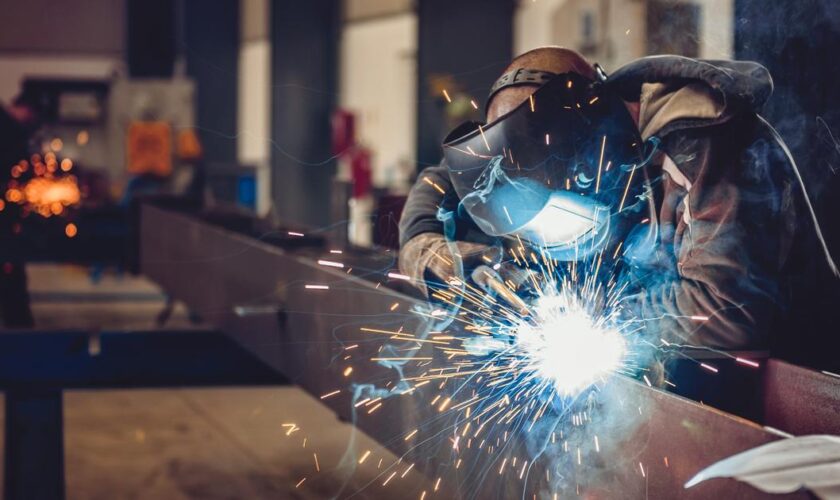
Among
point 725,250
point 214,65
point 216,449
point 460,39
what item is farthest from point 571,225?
point 214,65

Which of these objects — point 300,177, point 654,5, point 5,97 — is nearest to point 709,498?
point 654,5

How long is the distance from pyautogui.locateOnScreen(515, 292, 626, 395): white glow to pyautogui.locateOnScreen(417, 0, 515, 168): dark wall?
4.42 m

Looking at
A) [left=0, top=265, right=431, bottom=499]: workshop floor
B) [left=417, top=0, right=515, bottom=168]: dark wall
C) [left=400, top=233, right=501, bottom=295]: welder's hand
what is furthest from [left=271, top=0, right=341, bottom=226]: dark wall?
[left=400, top=233, right=501, bottom=295]: welder's hand

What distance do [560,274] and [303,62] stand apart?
7211mm

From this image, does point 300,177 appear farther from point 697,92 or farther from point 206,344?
point 697,92

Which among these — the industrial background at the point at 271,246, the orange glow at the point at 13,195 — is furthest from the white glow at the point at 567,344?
the orange glow at the point at 13,195

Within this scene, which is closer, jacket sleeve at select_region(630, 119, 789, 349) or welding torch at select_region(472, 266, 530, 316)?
jacket sleeve at select_region(630, 119, 789, 349)

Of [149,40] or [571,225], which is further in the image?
[149,40]

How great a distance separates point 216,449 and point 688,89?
91.0 inches

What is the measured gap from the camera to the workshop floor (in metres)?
2.75

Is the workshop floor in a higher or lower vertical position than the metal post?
lower

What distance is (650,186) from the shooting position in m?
1.33

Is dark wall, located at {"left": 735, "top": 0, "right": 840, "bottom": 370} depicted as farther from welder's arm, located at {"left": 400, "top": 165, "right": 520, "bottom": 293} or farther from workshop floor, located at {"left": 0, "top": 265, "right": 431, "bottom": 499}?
workshop floor, located at {"left": 0, "top": 265, "right": 431, "bottom": 499}

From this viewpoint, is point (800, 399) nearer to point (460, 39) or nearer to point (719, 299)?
point (719, 299)
